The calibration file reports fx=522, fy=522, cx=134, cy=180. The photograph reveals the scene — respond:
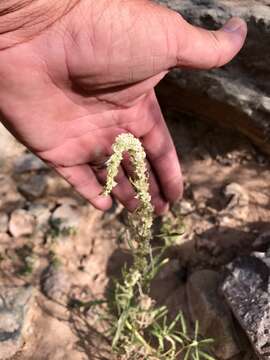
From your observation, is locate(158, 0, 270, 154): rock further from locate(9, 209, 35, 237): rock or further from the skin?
locate(9, 209, 35, 237): rock

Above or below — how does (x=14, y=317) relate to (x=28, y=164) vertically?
below

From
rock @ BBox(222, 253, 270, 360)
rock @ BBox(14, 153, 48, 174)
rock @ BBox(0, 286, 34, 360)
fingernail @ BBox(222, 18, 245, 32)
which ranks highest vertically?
fingernail @ BBox(222, 18, 245, 32)

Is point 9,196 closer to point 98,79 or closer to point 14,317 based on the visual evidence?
point 14,317

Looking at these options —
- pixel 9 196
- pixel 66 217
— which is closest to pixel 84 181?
pixel 66 217

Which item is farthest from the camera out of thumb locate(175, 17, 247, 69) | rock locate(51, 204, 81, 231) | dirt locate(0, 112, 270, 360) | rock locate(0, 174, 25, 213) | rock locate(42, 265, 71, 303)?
rock locate(0, 174, 25, 213)

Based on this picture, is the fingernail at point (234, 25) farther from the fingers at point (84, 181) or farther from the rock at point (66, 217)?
the rock at point (66, 217)

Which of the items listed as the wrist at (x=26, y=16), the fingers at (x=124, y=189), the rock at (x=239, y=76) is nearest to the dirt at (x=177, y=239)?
the rock at (x=239, y=76)

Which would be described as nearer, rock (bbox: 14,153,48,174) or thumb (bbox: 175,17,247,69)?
thumb (bbox: 175,17,247,69)

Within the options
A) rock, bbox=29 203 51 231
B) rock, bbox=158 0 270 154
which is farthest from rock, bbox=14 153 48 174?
rock, bbox=158 0 270 154
